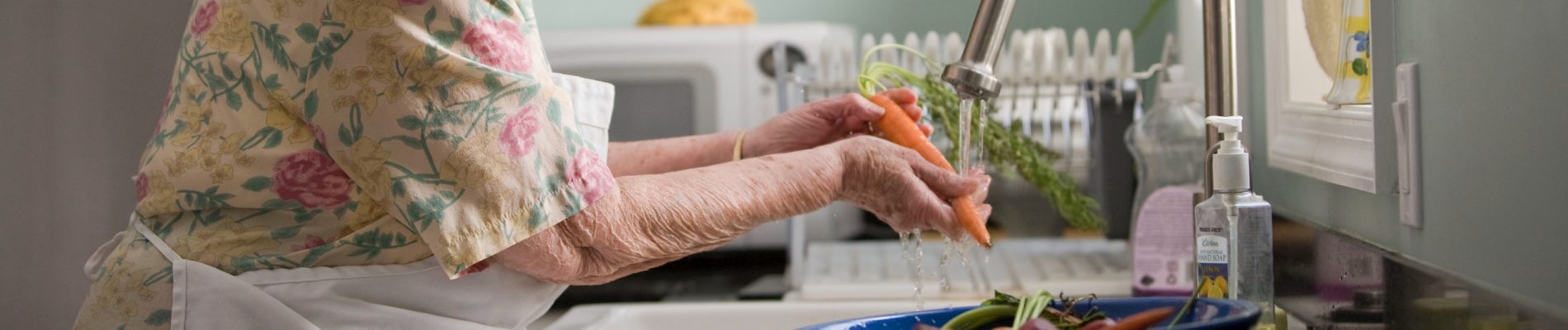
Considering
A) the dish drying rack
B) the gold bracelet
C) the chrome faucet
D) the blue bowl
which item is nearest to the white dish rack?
the dish drying rack

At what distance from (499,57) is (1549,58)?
52 cm

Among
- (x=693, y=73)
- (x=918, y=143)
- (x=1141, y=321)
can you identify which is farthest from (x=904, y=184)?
(x=693, y=73)

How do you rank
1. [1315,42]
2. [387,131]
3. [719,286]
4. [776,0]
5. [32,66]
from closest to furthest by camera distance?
1. [387,131]
2. [1315,42]
3. [32,66]
4. [719,286]
5. [776,0]

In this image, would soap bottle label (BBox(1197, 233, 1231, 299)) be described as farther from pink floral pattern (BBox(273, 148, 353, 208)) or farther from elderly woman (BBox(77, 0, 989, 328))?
pink floral pattern (BBox(273, 148, 353, 208))

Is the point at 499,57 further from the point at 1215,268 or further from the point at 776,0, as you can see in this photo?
the point at 776,0

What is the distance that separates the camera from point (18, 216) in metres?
1.31

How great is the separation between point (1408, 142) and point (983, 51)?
0.27 meters

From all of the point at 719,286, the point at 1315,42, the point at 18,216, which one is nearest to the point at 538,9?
the point at 719,286

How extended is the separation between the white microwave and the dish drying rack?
1.20ft

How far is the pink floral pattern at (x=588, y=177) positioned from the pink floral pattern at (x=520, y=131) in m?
0.03

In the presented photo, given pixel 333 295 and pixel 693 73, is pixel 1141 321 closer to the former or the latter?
pixel 333 295

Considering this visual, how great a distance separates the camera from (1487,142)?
670 millimetres

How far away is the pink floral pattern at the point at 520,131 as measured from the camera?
0.69 m

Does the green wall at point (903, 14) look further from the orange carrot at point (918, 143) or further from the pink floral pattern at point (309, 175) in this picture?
the pink floral pattern at point (309, 175)
